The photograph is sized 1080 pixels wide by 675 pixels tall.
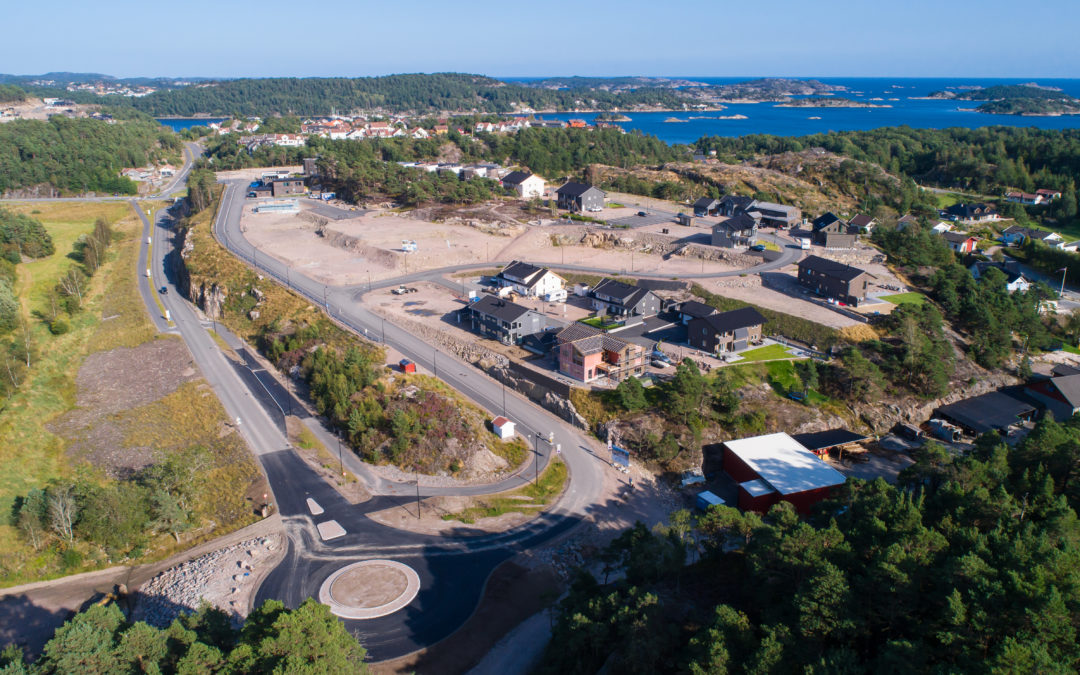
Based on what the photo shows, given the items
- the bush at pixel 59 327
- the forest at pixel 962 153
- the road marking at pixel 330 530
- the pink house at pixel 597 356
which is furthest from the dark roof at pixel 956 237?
the bush at pixel 59 327

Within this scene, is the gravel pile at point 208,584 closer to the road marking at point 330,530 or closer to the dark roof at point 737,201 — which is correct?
the road marking at point 330,530

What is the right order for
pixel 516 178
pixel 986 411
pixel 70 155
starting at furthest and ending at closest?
pixel 70 155 < pixel 516 178 < pixel 986 411

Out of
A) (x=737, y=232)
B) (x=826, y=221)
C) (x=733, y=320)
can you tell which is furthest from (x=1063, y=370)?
(x=737, y=232)

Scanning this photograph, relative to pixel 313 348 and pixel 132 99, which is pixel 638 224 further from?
pixel 132 99

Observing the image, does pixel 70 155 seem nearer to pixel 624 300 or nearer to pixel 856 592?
pixel 624 300

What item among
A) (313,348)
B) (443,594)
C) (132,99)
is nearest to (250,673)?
(443,594)
